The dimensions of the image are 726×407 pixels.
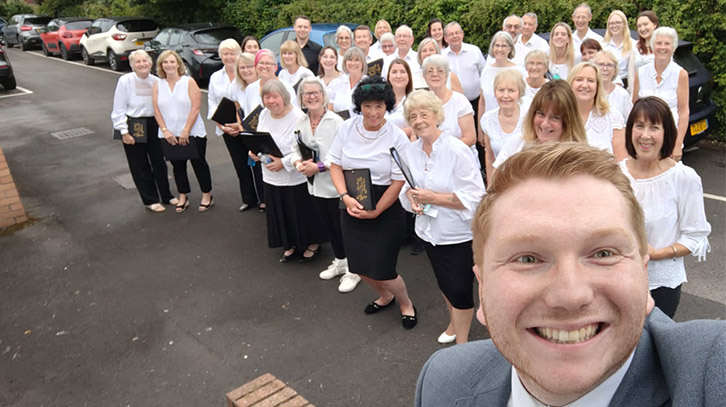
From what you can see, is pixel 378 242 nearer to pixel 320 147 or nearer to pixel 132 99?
pixel 320 147

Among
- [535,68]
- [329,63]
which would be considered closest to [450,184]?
[535,68]

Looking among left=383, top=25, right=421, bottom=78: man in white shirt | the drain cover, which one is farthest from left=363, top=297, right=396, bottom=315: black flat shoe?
the drain cover

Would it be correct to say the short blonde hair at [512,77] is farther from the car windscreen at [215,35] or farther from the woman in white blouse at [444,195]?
the car windscreen at [215,35]

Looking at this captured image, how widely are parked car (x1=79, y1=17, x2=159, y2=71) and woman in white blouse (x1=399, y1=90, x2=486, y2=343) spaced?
1855cm

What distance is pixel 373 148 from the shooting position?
427 cm

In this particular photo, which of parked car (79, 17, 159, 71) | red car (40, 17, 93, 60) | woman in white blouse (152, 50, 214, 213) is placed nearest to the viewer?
woman in white blouse (152, 50, 214, 213)

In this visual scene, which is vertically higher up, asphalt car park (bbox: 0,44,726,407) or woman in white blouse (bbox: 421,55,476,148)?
woman in white blouse (bbox: 421,55,476,148)

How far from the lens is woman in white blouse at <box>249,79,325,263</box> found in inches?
207

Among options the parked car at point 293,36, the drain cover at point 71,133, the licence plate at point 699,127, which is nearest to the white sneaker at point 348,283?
the licence plate at point 699,127

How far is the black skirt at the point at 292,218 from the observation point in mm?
5508

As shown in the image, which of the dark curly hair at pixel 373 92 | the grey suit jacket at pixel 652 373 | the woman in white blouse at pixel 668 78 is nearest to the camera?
the grey suit jacket at pixel 652 373

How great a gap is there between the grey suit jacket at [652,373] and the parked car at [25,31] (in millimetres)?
33468

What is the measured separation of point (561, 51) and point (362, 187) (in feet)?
12.5

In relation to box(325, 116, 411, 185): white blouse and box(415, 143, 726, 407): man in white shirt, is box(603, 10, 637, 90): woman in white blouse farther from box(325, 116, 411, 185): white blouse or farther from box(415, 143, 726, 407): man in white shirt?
box(415, 143, 726, 407): man in white shirt
